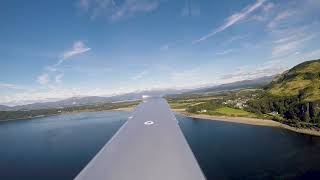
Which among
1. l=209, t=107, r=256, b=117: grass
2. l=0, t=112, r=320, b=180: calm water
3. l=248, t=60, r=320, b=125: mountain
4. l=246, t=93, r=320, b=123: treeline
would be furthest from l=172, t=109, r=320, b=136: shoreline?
l=246, t=93, r=320, b=123: treeline

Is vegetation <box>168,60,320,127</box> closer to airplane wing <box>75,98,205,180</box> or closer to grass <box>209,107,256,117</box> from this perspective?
grass <box>209,107,256,117</box>

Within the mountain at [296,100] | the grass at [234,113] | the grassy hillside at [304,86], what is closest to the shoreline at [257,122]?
the grass at [234,113]

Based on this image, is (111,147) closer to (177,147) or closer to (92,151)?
(177,147)

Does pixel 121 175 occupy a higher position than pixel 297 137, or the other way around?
pixel 121 175

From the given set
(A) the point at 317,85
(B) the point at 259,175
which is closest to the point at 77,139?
(B) the point at 259,175

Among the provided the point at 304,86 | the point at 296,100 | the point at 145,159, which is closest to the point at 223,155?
the point at 145,159
